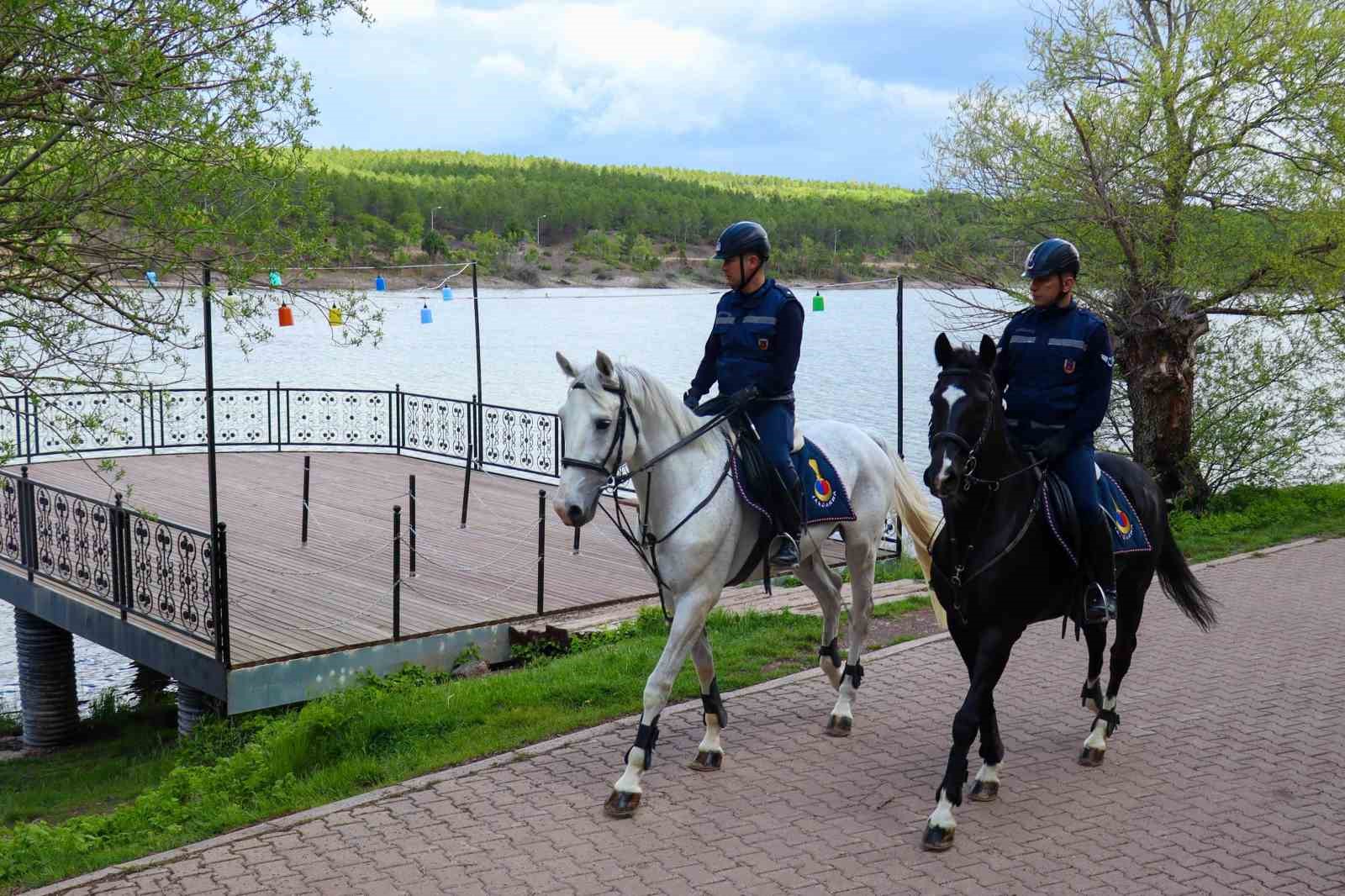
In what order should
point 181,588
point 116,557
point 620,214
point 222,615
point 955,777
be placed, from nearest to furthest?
point 955,777, point 222,615, point 181,588, point 116,557, point 620,214

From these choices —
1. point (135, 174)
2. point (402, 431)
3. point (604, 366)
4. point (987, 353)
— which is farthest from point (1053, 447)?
point (402, 431)

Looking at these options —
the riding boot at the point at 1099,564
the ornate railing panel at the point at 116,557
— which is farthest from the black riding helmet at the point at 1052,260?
the ornate railing panel at the point at 116,557

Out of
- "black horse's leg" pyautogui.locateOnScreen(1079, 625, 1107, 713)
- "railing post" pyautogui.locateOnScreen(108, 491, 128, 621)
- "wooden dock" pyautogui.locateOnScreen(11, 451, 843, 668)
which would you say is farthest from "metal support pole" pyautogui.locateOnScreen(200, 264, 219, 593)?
"black horse's leg" pyautogui.locateOnScreen(1079, 625, 1107, 713)

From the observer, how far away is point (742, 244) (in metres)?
7.27

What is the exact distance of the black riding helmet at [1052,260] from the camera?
6758 millimetres

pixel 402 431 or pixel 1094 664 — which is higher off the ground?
pixel 1094 664

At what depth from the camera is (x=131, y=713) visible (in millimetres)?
15008

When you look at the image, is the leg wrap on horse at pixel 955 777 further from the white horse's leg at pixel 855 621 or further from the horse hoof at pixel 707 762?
the white horse's leg at pixel 855 621

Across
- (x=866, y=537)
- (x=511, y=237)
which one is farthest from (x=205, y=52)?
(x=511, y=237)

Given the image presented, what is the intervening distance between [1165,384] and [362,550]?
1134 cm

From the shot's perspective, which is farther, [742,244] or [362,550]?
[362,550]

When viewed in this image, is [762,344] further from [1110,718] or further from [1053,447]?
[1110,718]

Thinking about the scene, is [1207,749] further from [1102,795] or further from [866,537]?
[866,537]

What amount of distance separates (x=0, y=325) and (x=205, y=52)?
240cm
